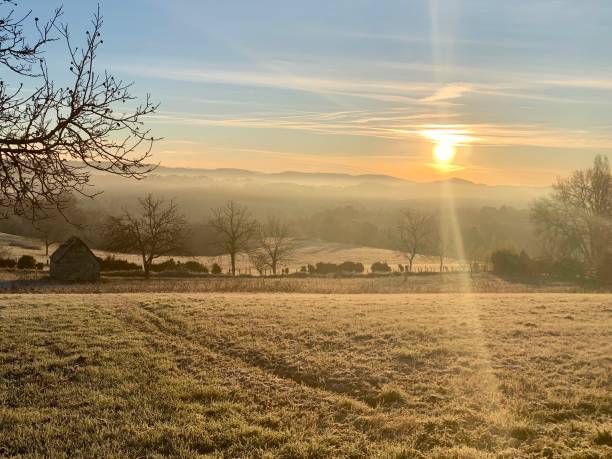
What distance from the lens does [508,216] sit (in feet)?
462

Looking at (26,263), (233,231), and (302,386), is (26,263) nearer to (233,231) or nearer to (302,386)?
(233,231)

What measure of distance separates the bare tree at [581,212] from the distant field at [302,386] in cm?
5173

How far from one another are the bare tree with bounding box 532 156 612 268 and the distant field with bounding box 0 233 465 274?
1658 cm

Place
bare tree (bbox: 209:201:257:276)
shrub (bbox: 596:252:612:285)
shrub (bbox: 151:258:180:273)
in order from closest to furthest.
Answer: shrub (bbox: 596:252:612:285)
shrub (bbox: 151:258:180:273)
bare tree (bbox: 209:201:257:276)

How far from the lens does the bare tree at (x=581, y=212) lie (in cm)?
6488

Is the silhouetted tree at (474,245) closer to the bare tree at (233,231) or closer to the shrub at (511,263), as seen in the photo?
the shrub at (511,263)

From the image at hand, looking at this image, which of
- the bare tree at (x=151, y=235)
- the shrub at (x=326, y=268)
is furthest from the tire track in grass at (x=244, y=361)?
the shrub at (x=326, y=268)

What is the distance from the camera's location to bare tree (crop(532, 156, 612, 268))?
6488 cm

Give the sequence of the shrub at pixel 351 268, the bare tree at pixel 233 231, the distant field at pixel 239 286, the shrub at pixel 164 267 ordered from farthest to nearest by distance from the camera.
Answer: the shrub at pixel 351 268 → the bare tree at pixel 233 231 → the shrub at pixel 164 267 → the distant field at pixel 239 286

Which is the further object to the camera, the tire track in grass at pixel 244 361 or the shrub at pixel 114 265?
the shrub at pixel 114 265

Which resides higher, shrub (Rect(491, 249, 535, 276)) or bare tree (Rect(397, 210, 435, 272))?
bare tree (Rect(397, 210, 435, 272))

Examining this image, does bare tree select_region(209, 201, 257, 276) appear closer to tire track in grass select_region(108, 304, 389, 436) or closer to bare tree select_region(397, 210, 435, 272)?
bare tree select_region(397, 210, 435, 272)

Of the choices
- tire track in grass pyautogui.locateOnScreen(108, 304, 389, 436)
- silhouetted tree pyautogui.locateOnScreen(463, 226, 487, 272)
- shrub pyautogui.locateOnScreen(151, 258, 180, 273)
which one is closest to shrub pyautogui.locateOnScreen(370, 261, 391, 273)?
silhouetted tree pyautogui.locateOnScreen(463, 226, 487, 272)

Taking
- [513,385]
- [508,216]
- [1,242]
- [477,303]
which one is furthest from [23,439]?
[508,216]
